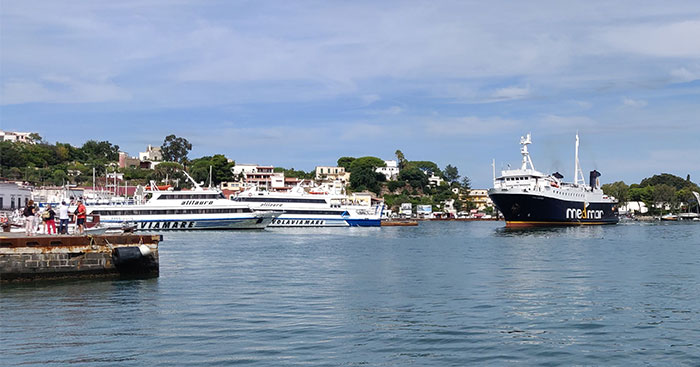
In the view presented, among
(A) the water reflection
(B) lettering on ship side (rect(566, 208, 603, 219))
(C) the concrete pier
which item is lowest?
(A) the water reflection

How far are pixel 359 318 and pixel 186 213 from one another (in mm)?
61161

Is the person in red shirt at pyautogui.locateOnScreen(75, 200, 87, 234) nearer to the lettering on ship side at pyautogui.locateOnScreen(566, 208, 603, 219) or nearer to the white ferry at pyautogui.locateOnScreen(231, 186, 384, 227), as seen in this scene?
the white ferry at pyautogui.locateOnScreen(231, 186, 384, 227)

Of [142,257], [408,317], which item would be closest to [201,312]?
[408,317]

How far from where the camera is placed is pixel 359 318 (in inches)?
712

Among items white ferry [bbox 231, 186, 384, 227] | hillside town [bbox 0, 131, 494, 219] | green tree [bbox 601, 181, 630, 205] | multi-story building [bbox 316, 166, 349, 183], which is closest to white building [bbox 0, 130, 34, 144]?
hillside town [bbox 0, 131, 494, 219]

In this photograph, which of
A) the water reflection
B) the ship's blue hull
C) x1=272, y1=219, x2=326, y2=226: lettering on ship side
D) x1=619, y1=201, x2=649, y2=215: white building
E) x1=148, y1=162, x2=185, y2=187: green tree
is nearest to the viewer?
the water reflection

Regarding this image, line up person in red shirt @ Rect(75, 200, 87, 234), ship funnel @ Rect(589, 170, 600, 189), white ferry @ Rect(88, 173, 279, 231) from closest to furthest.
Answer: person in red shirt @ Rect(75, 200, 87, 234), white ferry @ Rect(88, 173, 279, 231), ship funnel @ Rect(589, 170, 600, 189)

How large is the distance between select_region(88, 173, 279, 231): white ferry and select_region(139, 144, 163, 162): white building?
119 meters

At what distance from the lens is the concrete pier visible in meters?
23.0

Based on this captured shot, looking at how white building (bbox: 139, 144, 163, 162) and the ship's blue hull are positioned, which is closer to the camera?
the ship's blue hull

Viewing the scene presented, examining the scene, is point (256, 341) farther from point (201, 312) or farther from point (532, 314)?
point (532, 314)

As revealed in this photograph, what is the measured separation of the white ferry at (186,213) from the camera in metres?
76.1

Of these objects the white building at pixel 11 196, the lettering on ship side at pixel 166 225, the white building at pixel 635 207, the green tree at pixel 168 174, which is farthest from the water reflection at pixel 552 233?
the white building at pixel 635 207

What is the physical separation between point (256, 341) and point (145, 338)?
242cm
